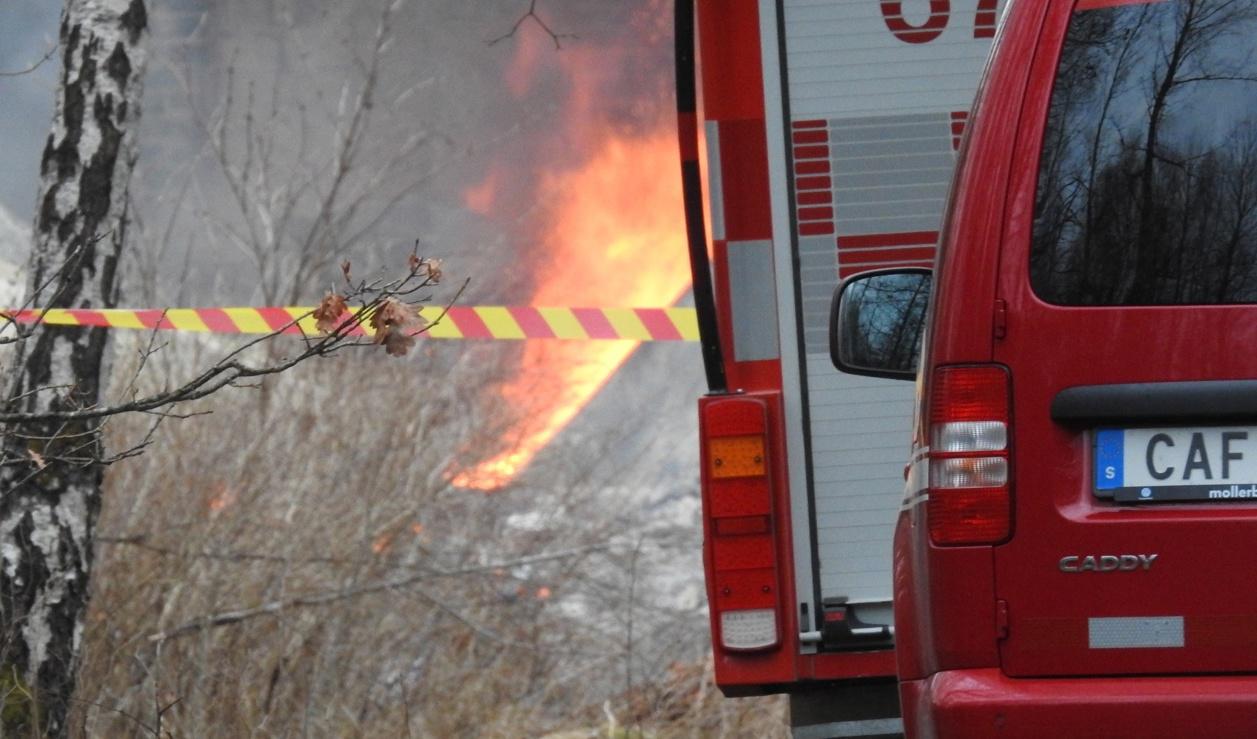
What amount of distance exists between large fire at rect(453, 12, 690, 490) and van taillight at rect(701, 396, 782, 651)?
22.0ft

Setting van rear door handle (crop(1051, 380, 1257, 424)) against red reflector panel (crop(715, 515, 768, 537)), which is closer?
van rear door handle (crop(1051, 380, 1257, 424))

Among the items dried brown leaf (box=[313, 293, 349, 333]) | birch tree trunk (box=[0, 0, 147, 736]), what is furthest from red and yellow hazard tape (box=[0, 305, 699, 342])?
dried brown leaf (box=[313, 293, 349, 333])

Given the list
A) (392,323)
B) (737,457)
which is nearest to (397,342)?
(392,323)

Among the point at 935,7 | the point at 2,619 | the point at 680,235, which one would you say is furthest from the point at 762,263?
the point at 680,235

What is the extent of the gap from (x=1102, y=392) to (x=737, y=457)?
6.08 ft

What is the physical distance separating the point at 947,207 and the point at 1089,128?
1.07ft

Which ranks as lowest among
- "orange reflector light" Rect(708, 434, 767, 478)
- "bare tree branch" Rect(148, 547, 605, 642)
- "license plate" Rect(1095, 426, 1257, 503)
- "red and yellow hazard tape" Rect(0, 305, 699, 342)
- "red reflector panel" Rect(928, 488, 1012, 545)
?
"bare tree branch" Rect(148, 547, 605, 642)

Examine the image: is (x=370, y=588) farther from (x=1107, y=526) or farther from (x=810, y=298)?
(x=1107, y=526)

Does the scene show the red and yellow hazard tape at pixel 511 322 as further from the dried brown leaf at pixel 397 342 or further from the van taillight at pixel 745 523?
the dried brown leaf at pixel 397 342

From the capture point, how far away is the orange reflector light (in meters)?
4.63

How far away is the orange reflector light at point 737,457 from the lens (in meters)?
4.63

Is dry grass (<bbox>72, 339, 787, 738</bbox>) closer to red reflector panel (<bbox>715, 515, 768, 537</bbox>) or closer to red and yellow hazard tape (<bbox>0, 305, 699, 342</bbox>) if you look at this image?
red and yellow hazard tape (<bbox>0, 305, 699, 342</bbox>)

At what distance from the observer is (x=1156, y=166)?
290cm

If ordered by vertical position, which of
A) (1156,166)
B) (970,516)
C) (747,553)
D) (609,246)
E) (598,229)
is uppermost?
(598,229)
